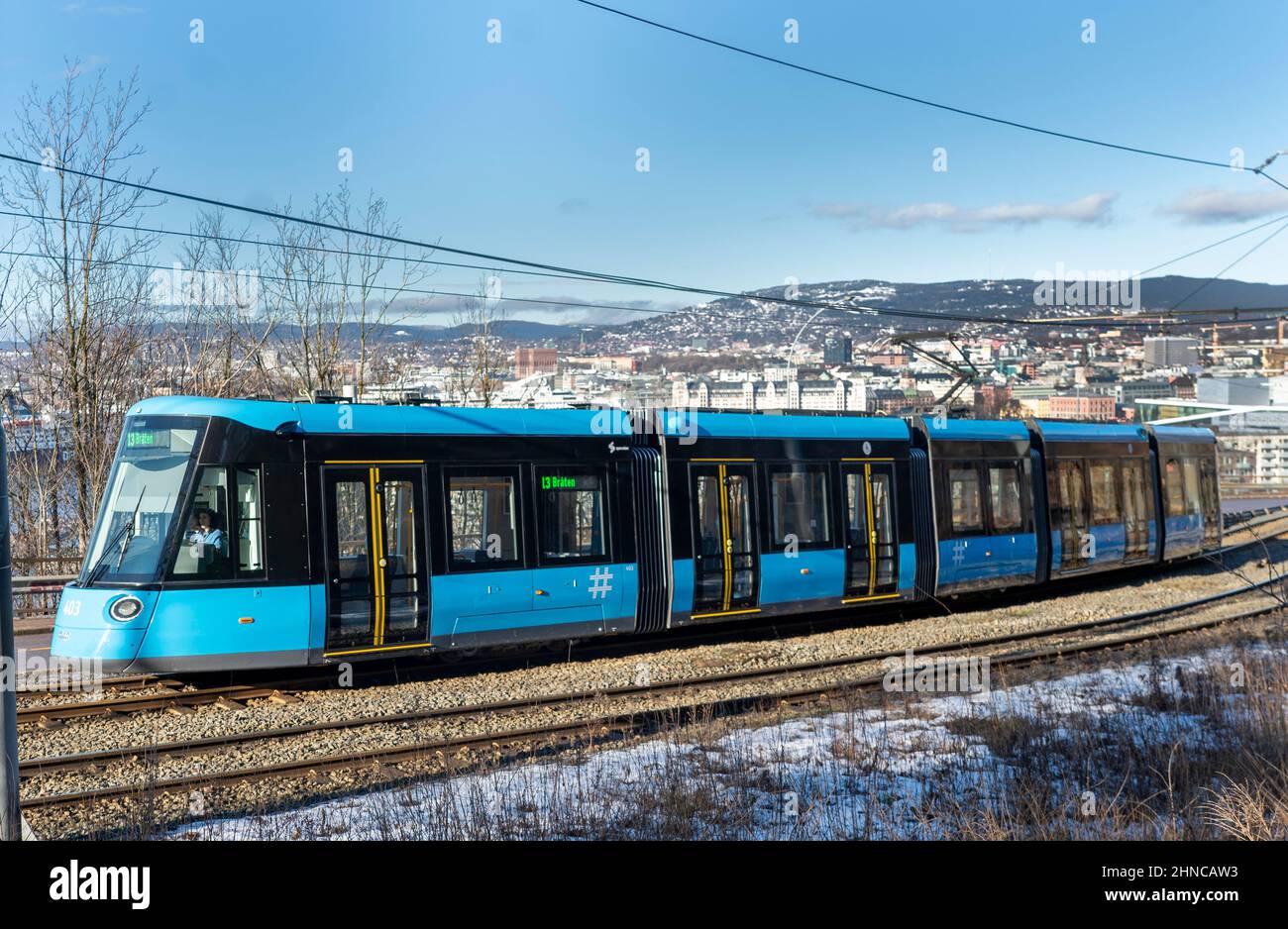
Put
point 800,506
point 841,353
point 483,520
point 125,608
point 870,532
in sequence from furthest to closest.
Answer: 1. point 841,353
2. point 870,532
3. point 800,506
4. point 483,520
5. point 125,608

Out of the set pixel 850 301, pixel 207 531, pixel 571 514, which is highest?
pixel 850 301

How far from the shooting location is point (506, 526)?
13.1 metres

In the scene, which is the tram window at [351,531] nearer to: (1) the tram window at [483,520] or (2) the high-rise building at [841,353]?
(1) the tram window at [483,520]

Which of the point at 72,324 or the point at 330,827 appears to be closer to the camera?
the point at 330,827

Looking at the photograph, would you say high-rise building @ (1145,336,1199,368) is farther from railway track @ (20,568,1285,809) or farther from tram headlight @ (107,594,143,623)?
tram headlight @ (107,594,143,623)

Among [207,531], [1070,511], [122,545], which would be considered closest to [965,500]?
[1070,511]

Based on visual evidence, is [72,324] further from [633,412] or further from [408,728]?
[408,728]

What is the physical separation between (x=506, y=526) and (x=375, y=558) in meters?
1.80

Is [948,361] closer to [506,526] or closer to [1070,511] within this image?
[1070,511]

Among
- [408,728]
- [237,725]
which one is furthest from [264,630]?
[408,728]

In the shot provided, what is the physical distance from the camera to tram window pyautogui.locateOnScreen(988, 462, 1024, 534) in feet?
62.6

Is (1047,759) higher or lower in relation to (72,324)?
lower

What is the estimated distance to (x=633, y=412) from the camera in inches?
573
